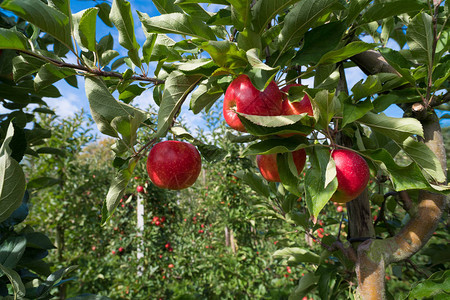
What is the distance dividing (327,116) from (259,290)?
2.83m

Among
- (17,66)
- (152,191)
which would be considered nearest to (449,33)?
(17,66)

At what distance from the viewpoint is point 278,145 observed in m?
0.54

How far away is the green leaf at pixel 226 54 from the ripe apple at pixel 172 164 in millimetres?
351

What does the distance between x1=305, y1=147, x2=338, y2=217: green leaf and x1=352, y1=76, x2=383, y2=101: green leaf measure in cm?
14

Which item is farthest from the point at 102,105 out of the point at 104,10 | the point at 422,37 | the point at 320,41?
the point at 104,10

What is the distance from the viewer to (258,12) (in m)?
0.53

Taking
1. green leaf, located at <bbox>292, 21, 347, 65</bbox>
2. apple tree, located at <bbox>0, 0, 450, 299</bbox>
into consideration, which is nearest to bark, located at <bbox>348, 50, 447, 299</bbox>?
apple tree, located at <bbox>0, 0, 450, 299</bbox>

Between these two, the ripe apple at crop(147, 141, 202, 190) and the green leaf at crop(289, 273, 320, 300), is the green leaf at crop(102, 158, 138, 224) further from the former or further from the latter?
the green leaf at crop(289, 273, 320, 300)

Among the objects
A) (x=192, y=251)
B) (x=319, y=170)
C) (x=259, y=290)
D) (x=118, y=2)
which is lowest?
(x=259, y=290)

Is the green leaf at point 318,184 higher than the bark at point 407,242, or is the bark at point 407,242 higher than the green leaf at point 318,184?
the green leaf at point 318,184

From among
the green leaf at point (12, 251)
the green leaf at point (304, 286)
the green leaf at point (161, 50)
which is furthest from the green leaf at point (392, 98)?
the green leaf at point (12, 251)

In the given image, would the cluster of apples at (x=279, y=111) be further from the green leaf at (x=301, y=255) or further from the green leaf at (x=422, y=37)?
the green leaf at (x=301, y=255)

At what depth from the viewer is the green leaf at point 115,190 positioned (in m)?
0.65

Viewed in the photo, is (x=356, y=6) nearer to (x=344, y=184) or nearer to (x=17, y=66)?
(x=344, y=184)
